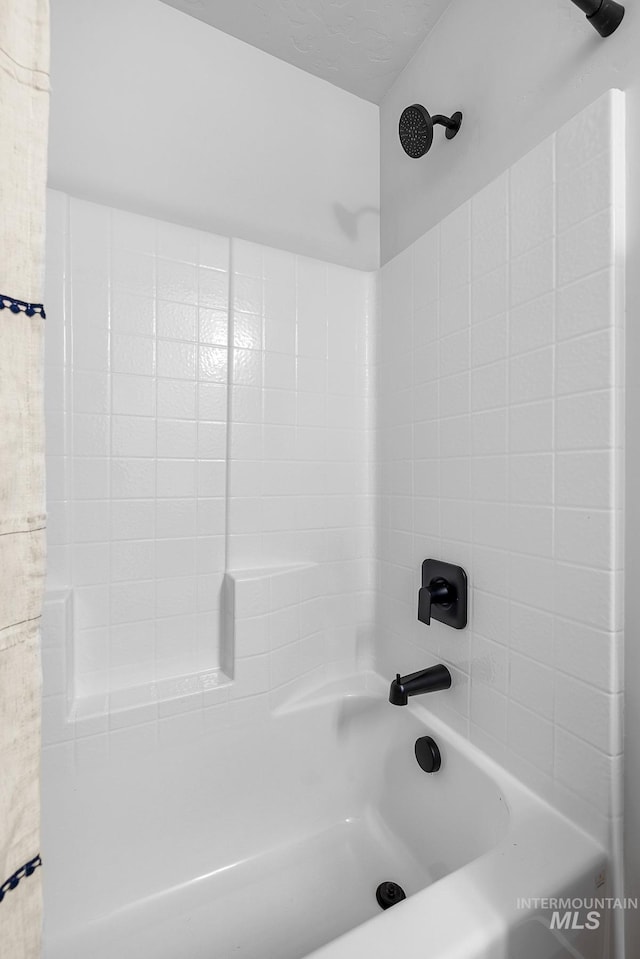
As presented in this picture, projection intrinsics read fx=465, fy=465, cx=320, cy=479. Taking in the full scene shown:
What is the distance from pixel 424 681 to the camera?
1079 mm

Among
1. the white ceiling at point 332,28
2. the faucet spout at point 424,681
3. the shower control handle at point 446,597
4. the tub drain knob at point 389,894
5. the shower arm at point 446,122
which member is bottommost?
the tub drain knob at point 389,894

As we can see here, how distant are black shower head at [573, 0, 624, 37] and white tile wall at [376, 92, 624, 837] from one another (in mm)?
164

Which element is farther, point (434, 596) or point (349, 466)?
point (349, 466)

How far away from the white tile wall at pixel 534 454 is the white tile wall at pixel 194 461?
27cm

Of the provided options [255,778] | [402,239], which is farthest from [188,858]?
[402,239]

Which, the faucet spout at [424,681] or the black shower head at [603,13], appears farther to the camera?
the faucet spout at [424,681]

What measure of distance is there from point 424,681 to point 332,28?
1745mm

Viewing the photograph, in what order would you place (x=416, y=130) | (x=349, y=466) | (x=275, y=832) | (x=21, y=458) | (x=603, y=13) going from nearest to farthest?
(x=21, y=458)
(x=603, y=13)
(x=416, y=130)
(x=275, y=832)
(x=349, y=466)

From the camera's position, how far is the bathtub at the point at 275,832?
0.95 meters

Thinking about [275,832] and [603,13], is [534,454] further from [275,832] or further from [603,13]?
[275,832]

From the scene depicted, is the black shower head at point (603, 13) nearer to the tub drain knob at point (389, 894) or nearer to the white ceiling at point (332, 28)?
the white ceiling at point (332, 28)

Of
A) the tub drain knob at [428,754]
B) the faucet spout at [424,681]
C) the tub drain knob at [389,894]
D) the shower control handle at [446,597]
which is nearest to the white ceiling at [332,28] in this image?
the shower control handle at [446,597]

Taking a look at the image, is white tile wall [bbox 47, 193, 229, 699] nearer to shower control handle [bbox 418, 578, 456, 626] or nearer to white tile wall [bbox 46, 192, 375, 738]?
white tile wall [bbox 46, 192, 375, 738]

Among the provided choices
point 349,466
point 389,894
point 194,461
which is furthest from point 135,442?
point 389,894
